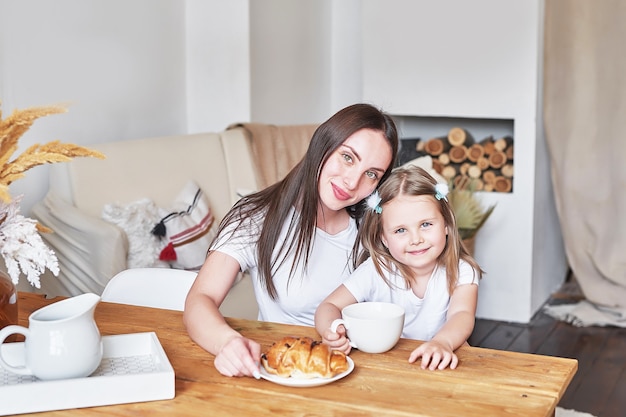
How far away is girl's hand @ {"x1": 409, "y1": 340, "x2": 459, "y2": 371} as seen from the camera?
1.50 meters

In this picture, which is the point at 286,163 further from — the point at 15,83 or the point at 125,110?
the point at 15,83

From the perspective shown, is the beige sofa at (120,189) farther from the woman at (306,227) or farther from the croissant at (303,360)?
the croissant at (303,360)

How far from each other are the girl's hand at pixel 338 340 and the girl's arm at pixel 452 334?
12 cm

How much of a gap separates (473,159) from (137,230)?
1.77 metres

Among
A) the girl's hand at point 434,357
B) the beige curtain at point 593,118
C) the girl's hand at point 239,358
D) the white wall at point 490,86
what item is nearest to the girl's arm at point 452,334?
the girl's hand at point 434,357

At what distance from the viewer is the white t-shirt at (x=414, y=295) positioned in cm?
191

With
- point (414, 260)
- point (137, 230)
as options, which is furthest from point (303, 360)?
point (137, 230)

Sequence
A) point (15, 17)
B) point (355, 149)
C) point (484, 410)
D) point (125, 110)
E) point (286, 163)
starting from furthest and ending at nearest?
point (286, 163), point (125, 110), point (15, 17), point (355, 149), point (484, 410)

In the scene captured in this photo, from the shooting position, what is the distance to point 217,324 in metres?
1.64

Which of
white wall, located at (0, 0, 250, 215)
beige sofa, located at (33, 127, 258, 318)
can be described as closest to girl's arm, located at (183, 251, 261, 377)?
beige sofa, located at (33, 127, 258, 318)

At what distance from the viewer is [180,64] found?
4.26 metres

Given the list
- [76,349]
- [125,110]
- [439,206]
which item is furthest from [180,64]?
[76,349]

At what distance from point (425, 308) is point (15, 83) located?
1.93m

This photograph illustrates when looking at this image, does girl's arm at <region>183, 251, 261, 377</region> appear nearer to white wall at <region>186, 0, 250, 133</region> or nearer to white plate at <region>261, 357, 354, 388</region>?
white plate at <region>261, 357, 354, 388</region>
